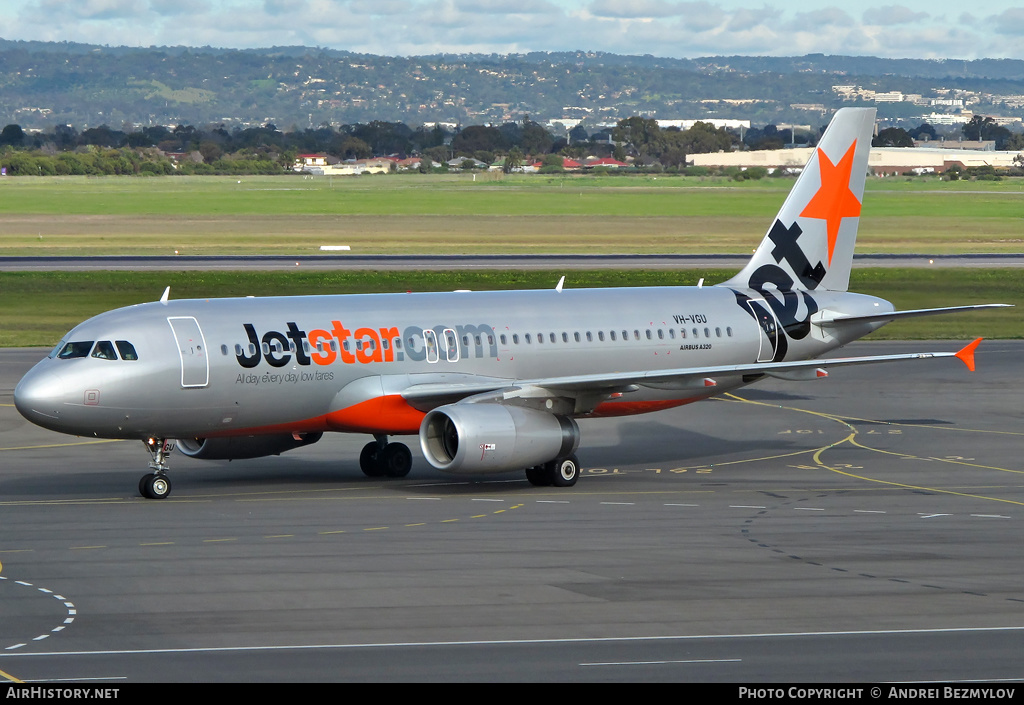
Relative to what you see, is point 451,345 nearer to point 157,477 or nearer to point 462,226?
point 157,477

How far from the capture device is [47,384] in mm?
31562

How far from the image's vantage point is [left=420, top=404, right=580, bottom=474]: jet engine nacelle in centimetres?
3247

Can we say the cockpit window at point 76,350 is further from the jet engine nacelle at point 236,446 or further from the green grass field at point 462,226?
the green grass field at point 462,226

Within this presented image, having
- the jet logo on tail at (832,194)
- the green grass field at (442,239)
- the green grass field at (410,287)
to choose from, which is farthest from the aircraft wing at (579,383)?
the green grass field at (442,239)

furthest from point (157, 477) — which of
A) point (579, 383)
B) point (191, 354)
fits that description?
point (579, 383)

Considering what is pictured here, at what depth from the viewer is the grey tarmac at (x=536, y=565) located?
773 inches

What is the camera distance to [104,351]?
32281 millimetres

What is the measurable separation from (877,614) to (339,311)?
17282 millimetres

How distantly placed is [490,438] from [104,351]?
353 inches

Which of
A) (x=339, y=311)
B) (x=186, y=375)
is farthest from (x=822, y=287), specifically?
(x=186, y=375)

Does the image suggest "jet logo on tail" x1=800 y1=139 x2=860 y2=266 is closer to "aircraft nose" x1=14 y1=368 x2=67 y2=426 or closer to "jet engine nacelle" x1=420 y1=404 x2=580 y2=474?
"jet engine nacelle" x1=420 y1=404 x2=580 y2=474

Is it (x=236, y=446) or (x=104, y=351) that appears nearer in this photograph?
(x=104, y=351)

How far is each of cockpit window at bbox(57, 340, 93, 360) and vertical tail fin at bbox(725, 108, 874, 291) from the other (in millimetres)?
19322
